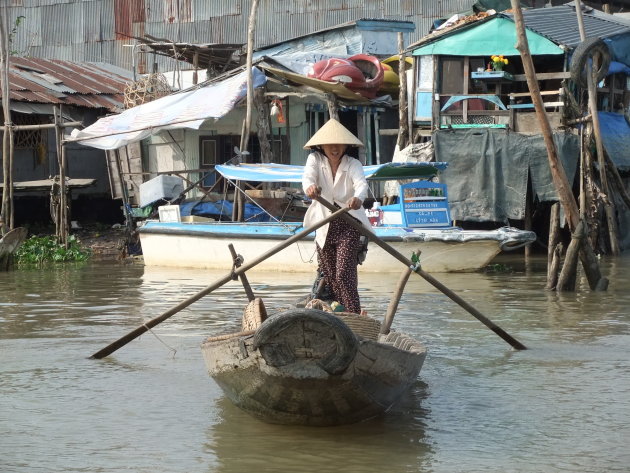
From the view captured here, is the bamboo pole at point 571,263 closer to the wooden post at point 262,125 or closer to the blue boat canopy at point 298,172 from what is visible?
the blue boat canopy at point 298,172

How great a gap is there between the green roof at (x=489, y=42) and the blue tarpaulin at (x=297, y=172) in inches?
126

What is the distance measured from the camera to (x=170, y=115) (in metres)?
16.0

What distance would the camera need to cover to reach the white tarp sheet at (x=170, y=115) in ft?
50.9

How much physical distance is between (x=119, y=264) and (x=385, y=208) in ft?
14.5

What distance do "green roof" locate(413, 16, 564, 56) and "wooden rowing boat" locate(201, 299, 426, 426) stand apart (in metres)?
11.0

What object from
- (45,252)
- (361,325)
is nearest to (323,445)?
(361,325)

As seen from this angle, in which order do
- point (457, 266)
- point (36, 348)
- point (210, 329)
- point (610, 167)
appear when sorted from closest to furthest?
point (36, 348) → point (210, 329) → point (457, 266) → point (610, 167)

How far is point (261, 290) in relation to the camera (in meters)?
11.9

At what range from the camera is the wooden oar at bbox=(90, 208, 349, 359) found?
668cm

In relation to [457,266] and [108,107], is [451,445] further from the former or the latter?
[108,107]

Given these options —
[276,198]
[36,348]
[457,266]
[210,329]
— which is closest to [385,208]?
[457,266]

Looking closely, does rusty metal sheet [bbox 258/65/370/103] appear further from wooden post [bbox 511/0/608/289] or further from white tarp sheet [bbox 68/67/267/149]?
wooden post [bbox 511/0/608/289]

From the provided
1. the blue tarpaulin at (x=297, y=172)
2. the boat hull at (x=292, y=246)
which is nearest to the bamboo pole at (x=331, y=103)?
the blue tarpaulin at (x=297, y=172)

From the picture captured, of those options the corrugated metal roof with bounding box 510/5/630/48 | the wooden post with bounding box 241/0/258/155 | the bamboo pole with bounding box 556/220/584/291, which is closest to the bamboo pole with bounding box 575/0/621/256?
the corrugated metal roof with bounding box 510/5/630/48
